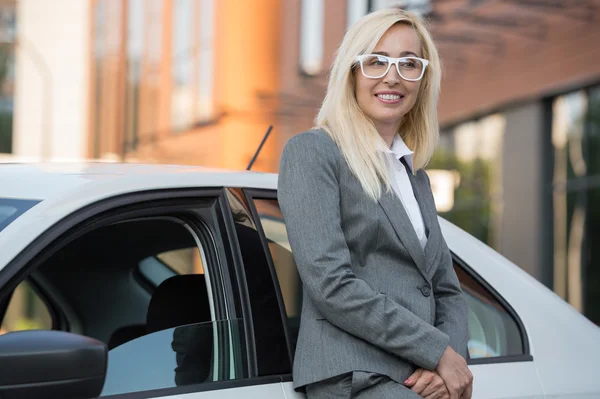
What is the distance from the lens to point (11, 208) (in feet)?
7.24

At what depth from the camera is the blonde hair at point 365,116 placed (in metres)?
2.44

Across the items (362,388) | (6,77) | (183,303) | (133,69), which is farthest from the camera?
(6,77)

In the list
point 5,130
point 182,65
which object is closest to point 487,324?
point 182,65

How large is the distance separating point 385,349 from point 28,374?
819mm

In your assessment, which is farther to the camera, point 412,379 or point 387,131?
point 387,131

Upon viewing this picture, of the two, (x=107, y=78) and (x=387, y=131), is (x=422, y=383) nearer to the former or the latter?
(x=387, y=131)

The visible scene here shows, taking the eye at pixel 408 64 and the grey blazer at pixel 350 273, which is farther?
the eye at pixel 408 64

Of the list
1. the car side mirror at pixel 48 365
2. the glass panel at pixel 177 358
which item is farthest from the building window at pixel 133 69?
the car side mirror at pixel 48 365

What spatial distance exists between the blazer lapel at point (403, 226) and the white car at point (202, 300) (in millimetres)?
342

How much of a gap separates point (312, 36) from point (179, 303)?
18127 mm

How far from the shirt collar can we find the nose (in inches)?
6.2

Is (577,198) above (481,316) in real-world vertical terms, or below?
below

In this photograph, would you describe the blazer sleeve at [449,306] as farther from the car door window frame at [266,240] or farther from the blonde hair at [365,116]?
the car door window frame at [266,240]

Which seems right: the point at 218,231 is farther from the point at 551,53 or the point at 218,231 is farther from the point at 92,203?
the point at 551,53
